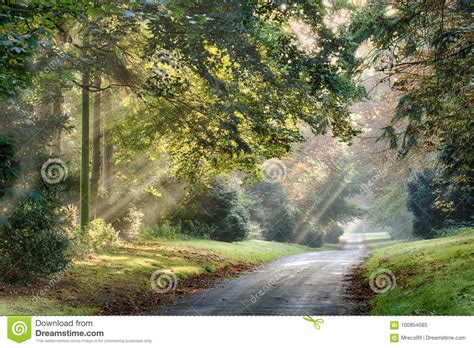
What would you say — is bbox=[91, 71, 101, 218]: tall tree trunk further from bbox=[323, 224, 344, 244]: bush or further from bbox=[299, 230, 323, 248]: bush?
bbox=[323, 224, 344, 244]: bush

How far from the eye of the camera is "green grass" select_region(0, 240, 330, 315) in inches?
474

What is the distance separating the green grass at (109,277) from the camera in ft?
39.5

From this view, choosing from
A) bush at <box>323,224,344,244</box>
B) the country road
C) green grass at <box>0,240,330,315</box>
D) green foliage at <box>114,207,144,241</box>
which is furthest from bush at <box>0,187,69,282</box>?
bush at <box>323,224,344,244</box>

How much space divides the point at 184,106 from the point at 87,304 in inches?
289

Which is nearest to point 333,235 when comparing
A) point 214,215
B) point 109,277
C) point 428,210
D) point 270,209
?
point 270,209

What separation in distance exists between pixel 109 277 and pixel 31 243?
2.75 metres

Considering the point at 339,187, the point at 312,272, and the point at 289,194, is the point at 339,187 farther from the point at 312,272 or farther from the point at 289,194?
the point at 312,272

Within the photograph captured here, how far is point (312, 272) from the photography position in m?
22.3

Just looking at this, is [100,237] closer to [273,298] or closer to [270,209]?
[273,298]

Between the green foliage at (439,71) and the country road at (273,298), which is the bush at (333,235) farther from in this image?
the green foliage at (439,71)
